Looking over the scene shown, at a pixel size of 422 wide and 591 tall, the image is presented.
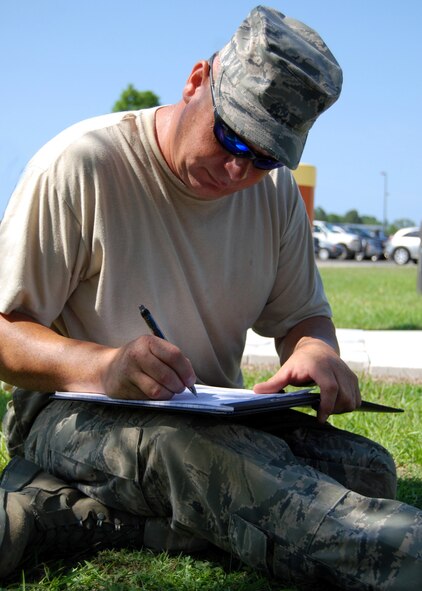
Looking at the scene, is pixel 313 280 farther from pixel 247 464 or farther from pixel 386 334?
pixel 386 334

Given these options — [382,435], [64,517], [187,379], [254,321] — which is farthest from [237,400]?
[382,435]

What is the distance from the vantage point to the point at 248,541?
2143 millimetres

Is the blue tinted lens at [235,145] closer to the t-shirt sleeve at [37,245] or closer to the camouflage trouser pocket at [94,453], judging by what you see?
the t-shirt sleeve at [37,245]

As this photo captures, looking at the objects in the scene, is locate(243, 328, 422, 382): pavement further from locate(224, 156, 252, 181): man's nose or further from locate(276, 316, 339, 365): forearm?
locate(224, 156, 252, 181): man's nose

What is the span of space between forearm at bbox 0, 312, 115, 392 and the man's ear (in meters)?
0.75

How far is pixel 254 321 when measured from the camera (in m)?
2.98

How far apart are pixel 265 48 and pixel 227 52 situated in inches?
5.9

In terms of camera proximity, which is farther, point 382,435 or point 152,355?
point 382,435

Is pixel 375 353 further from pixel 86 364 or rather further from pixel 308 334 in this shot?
pixel 86 364

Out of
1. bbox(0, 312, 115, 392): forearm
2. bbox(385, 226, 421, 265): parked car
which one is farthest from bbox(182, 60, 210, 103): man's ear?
bbox(385, 226, 421, 265): parked car

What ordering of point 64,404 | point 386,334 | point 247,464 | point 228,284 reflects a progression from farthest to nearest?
point 386,334 → point 228,284 → point 64,404 → point 247,464

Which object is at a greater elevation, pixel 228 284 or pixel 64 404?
pixel 228 284

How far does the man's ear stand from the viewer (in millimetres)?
2537

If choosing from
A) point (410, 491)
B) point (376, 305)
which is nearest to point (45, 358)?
point (410, 491)
